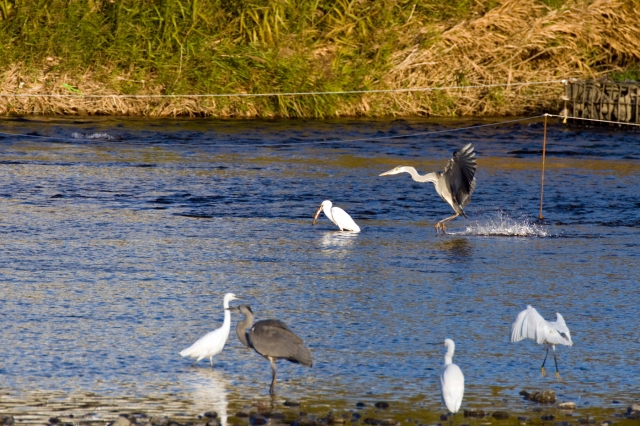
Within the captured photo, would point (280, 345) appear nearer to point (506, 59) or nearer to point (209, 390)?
point (209, 390)

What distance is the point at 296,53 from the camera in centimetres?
2184

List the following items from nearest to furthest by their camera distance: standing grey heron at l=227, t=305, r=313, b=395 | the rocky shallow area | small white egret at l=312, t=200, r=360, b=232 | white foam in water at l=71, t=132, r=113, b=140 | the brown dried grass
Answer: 1. the rocky shallow area
2. standing grey heron at l=227, t=305, r=313, b=395
3. small white egret at l=312, t=200, r=360, b=232
4. white foam in water at l=71, t=132, r=113, b=140
5. the brown dried grass

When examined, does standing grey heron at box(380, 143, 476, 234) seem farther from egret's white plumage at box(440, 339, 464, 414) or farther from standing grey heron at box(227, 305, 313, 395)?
egret's white plumage at box(440, 339, 464, 414)

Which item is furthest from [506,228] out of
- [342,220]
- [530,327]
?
[530,327]

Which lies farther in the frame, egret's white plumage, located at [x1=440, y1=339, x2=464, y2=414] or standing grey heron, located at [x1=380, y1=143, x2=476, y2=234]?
standing grey heron, located at [x1=380, y1=143, x2=476, y2=234]

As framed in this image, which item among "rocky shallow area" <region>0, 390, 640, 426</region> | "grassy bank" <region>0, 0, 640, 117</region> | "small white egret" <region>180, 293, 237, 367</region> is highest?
"grassy bank" <region>0, 0, 640, 117</region>

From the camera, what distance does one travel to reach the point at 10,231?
10.5m

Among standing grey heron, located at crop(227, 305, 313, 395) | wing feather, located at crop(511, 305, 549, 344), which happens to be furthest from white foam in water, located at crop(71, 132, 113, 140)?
wing feather, located at crop(511, 305, 549, 344)

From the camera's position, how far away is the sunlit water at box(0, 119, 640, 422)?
6.07 meters

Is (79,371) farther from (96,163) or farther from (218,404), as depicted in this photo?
(96,163)

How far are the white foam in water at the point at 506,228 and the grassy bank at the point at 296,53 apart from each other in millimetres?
10025

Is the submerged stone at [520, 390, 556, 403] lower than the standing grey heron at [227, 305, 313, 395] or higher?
lower

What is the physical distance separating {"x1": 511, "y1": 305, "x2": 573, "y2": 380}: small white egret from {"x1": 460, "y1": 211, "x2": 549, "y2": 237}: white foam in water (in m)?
4.80

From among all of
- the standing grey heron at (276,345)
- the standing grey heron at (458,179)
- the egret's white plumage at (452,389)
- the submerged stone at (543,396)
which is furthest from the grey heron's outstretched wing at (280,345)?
the standing grey heron at (458,179)
